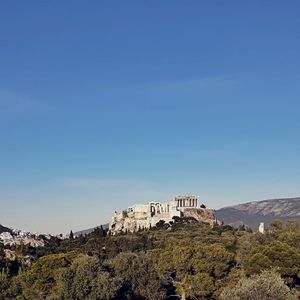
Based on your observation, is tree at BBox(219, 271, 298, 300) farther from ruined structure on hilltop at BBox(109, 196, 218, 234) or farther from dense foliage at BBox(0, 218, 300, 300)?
ruined structure on hilltop at BBox(109, 196, 218, 234)

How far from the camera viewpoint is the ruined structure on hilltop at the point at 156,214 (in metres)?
133

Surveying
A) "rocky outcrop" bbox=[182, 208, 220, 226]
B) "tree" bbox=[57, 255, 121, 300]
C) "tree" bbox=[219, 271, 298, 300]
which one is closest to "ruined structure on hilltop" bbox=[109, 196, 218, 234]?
"rocky outcrop" bbox=[182, 208, 220, 226]

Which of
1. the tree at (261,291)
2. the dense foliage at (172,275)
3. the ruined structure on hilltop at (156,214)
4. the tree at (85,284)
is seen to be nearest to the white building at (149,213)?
the ruined structure on hilltop at (156,214)

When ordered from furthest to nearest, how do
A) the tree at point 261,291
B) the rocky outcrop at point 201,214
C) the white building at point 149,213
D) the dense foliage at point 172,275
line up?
1. the rocky outcrop at point 201,214
2. the white building at point 149,213
3. the dense foliage at point 172,275
4. the tree at point 261,291

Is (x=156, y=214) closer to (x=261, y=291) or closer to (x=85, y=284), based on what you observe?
(x=85, y=284)

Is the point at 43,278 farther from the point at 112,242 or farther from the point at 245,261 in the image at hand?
the point at 112,242

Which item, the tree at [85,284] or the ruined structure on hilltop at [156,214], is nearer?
the tree at [85,284]

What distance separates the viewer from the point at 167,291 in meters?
56.9

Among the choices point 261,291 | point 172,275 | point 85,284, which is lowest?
point 172,275

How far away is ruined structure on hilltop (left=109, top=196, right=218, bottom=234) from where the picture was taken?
132538 mm

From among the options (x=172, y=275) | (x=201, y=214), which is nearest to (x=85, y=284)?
(x=172, y=275)

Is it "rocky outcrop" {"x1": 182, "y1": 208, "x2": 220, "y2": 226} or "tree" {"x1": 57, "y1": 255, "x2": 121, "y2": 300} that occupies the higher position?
"rocky outcrop" {"x1": 182, "y1": 208, "x2": 220, "y2": 226}

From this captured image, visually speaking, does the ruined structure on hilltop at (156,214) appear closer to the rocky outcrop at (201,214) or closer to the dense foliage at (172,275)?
the rocky outcrop at (201,214)

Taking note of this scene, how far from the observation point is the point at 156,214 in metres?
138
